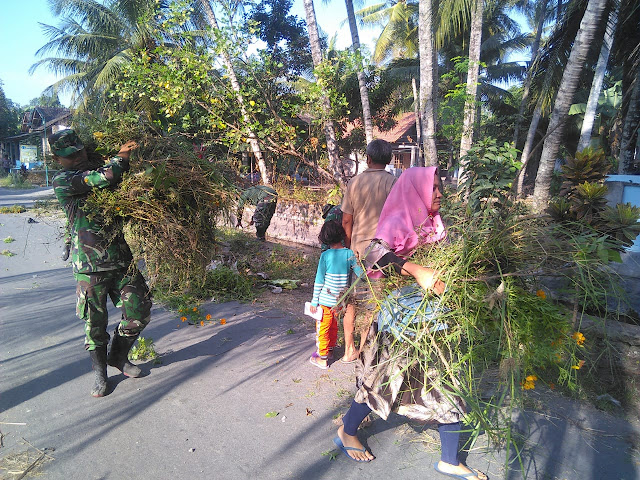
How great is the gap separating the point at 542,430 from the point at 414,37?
21813 millimetres

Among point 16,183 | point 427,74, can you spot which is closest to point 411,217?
point 427,74

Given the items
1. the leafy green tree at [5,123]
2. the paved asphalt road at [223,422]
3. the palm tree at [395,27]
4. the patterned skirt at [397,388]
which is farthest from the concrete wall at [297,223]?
the leafy green tree at [5,123]

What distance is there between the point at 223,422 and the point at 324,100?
629 centimetres

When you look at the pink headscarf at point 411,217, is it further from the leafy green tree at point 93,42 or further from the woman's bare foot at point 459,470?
the leafy green tree at point 93,42

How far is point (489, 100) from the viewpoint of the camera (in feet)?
76.2

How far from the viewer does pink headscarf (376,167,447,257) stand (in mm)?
2514

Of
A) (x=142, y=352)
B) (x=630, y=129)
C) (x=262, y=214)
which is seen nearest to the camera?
(x=142, y=352)

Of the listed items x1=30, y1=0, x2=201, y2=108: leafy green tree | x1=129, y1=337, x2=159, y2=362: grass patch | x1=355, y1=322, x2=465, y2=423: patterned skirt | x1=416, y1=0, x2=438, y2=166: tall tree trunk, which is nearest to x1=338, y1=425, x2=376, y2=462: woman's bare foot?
x1=355, y1=322, x2=465, y2=423: patterned skirt

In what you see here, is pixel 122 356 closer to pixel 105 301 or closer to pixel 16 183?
pixel 105 301

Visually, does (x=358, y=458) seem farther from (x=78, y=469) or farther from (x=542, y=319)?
(x=78, y=469)

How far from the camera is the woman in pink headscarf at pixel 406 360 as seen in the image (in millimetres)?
2369

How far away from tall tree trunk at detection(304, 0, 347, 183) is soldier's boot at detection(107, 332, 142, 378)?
532cm

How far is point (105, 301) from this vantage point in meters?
3.48

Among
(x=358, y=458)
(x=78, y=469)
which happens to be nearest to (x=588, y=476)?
(x=358, y=458)
